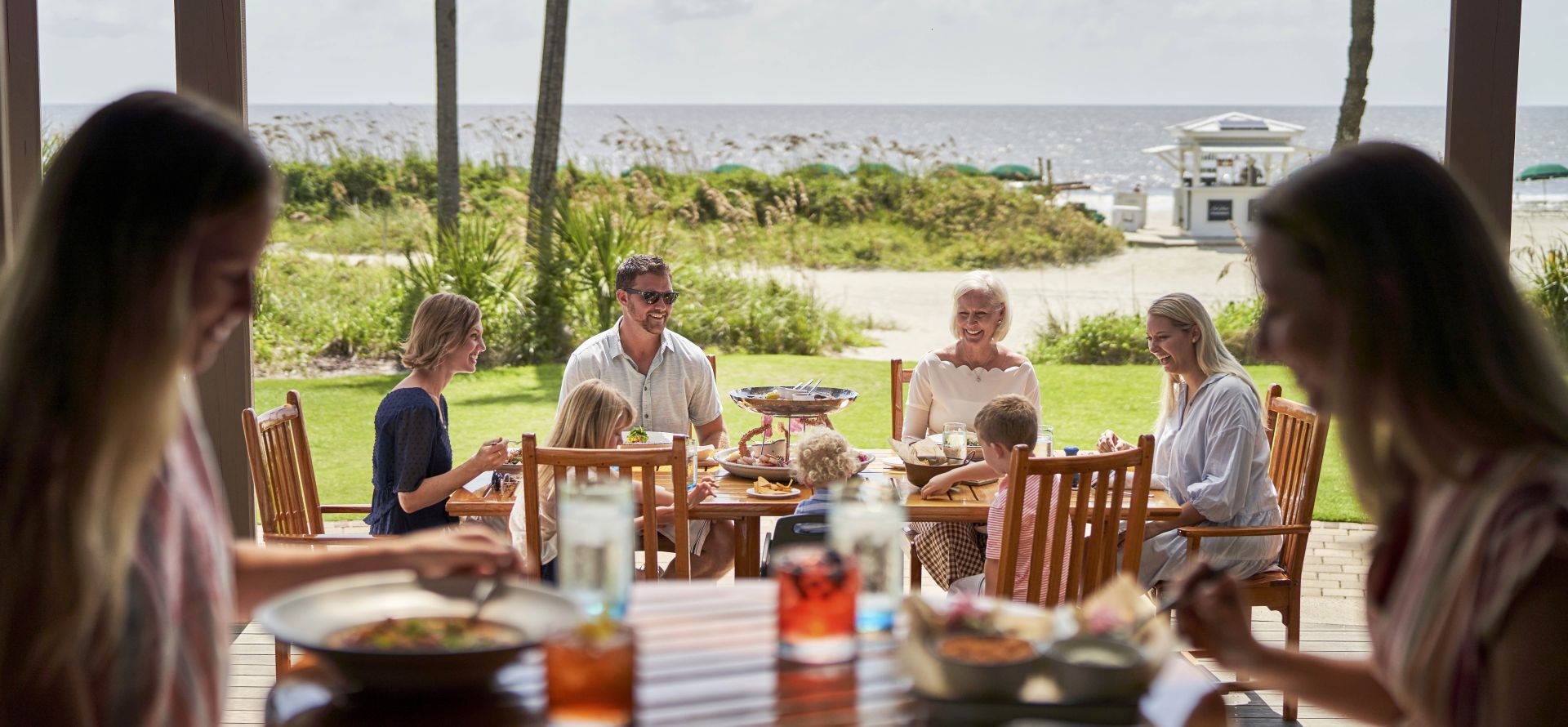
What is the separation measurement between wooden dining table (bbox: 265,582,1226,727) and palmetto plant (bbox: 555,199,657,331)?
816 cm

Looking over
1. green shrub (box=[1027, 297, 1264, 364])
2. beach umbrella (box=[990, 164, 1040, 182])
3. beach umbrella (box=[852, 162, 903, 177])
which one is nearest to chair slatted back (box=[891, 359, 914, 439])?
green shrub (box=[1027, 297, 1264, 364])

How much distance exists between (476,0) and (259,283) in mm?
21011

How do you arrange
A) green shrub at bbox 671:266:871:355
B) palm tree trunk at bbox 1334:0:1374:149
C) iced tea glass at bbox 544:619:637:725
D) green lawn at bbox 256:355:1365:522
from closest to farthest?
iced tea glass at bbox 544:619:637:725 < green lawn at bbox 256:355:1365:522 < palm tree trunk at bbox 1334:0:1374:149 < green shrub at bbox 671:266:871:355

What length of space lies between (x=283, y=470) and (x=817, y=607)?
2528mm

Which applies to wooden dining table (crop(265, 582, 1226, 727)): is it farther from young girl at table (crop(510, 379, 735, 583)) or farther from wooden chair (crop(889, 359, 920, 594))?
wooden chair (crop(889, 359, 920, 594))

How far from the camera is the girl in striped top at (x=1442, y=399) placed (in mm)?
1269

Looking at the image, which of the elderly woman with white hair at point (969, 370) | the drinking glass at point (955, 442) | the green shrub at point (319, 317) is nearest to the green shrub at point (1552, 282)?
the elderly woman with white hair at point (969, 370)

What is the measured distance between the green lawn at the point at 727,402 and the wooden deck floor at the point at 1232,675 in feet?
11.9

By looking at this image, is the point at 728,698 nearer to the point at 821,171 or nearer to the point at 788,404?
the point at 788,404

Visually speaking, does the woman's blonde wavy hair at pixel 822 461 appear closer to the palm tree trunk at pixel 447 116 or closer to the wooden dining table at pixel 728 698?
the wooden dining table at pixel 728 698

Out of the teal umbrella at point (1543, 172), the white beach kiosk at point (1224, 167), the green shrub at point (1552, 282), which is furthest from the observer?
the white beach kiosk at point (1224, 167)

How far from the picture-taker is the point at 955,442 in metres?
3.90

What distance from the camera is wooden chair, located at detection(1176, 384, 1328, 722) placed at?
3594mm

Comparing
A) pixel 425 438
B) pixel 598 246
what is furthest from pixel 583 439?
pixel 598 246
